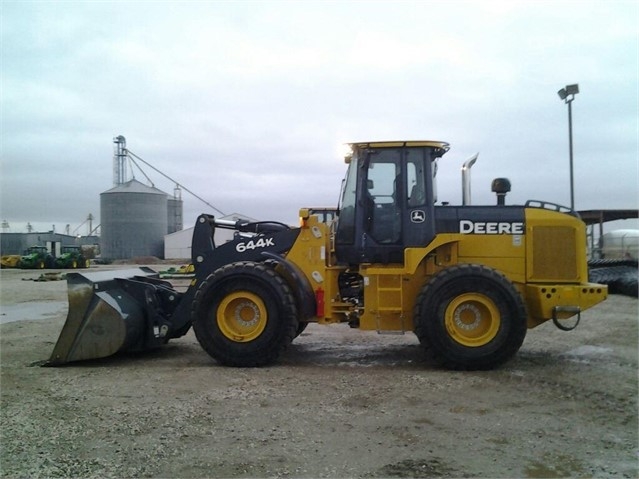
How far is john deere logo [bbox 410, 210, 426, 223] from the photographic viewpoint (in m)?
7.42

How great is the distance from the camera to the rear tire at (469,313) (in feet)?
22.2

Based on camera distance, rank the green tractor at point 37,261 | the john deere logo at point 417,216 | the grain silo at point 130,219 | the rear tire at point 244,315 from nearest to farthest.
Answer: the rear tire at point 244,315
the john deere logo at point 417,216
the green tractor at point 37,261
the grain silo at point 130,219

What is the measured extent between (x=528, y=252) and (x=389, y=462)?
408 cm

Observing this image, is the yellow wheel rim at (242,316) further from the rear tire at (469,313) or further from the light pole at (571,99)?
the light pole at (571,99)

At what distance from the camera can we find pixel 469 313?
695 cm

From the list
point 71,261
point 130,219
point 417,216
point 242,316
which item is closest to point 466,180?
point 417,216

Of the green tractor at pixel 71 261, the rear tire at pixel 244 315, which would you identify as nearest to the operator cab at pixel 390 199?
the rear tire at pixel 244 315

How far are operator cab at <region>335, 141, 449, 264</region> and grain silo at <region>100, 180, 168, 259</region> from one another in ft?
139

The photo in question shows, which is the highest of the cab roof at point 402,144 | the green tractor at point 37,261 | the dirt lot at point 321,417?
the cab roof at point 402,144

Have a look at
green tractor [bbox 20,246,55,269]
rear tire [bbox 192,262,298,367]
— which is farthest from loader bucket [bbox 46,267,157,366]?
green tractor [bbox 20,246,55,269]

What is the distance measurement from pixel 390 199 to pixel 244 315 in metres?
2.42

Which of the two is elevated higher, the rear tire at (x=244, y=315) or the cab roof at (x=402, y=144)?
the cab roof at (x=402, y=144)

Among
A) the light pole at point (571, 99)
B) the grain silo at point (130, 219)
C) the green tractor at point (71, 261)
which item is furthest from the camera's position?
the grain silo at point (130, 219)

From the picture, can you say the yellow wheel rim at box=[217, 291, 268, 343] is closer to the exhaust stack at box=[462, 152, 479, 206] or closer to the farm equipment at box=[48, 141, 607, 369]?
the farm equipment at box=[48, 141, 607, 369]
